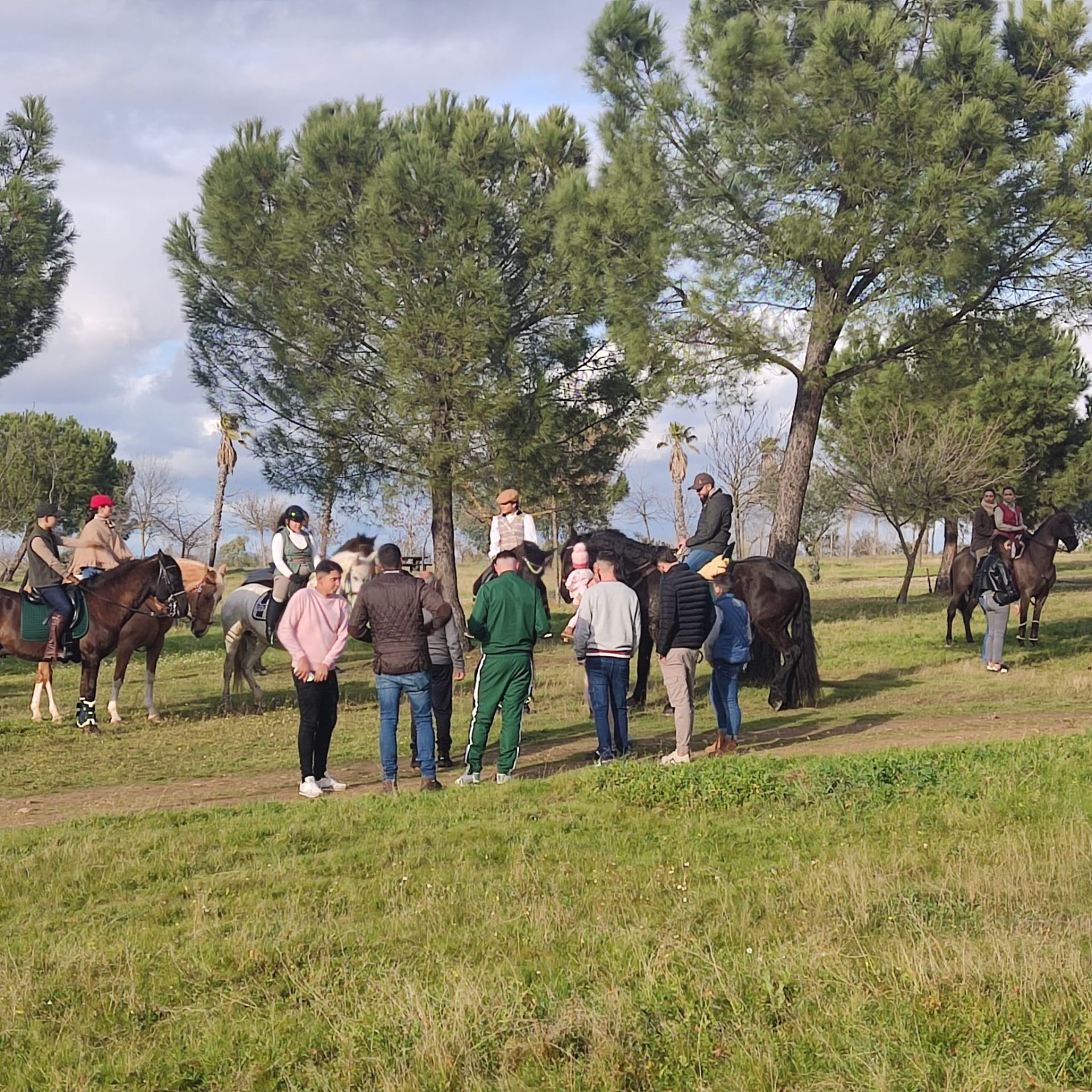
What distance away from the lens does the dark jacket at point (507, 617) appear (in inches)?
365

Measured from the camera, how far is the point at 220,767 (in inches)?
425

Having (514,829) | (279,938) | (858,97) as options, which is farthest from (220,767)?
(858,97)

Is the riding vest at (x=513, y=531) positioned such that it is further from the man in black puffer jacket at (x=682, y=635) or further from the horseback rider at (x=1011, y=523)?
the horseback rider at (x=1011, y=523)

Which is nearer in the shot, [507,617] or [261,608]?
[507,617]

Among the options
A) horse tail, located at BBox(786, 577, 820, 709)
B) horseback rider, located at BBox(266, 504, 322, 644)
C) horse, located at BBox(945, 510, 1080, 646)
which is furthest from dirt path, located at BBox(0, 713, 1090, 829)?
horse, located at BBox(945, 510, 1080, 646)

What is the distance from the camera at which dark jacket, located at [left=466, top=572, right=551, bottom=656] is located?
9.27 m

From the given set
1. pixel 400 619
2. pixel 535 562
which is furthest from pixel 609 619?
pixel 535 562

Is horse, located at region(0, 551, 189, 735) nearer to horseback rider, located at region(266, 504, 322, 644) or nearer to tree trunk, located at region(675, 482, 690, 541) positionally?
horseback rider, located at region(266, 504, 322, 644)

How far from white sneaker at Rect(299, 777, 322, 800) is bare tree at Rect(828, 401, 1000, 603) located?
77.1ft

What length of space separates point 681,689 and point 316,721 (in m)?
2.99

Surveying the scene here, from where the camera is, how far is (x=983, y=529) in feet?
58.4

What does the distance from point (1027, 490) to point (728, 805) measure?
31.3 metres

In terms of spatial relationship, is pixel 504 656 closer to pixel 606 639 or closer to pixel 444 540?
pixel 606 639

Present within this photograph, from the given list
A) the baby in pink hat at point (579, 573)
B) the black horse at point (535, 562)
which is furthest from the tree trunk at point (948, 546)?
the black horse at point (535, 562)
